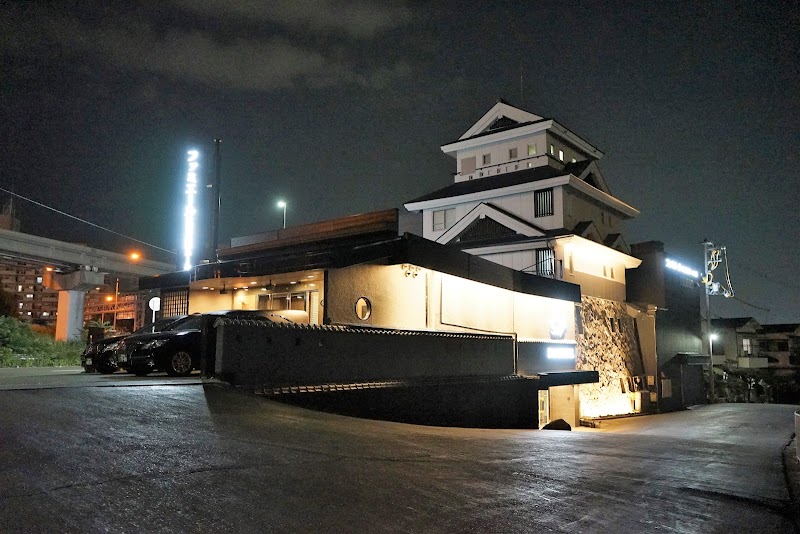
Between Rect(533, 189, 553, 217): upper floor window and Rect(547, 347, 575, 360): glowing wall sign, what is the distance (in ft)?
23.6

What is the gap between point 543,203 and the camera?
30359mm

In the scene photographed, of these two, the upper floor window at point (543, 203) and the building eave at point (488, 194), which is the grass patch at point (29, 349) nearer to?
the building eave at point (488, 194)

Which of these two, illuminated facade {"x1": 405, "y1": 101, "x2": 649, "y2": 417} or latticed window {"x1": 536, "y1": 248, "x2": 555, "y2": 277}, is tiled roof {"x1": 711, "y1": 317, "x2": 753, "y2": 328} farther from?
latticed window {"x1": 536, "y1": 248, "x2": 555, "y2": 277}

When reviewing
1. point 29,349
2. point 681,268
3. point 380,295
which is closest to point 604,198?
point 681,268

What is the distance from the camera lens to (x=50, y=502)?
4266 millimetres

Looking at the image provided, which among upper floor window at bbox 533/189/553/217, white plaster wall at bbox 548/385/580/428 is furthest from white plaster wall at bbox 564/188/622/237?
white plaster wall at bbox 548/385/580/428

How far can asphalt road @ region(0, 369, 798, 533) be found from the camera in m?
4.39

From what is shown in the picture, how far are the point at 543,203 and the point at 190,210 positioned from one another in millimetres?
18062

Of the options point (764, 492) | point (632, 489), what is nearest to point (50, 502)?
point (632, 489)

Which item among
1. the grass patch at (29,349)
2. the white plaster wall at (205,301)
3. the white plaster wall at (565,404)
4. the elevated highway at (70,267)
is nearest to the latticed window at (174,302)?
the white plaster wall at (205,301)

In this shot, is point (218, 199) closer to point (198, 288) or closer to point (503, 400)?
point (198, 288)

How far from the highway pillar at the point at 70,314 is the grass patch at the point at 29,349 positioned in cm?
1010

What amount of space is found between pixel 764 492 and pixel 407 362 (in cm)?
842

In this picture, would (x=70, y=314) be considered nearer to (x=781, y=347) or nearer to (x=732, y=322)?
(x=732, y=322)
